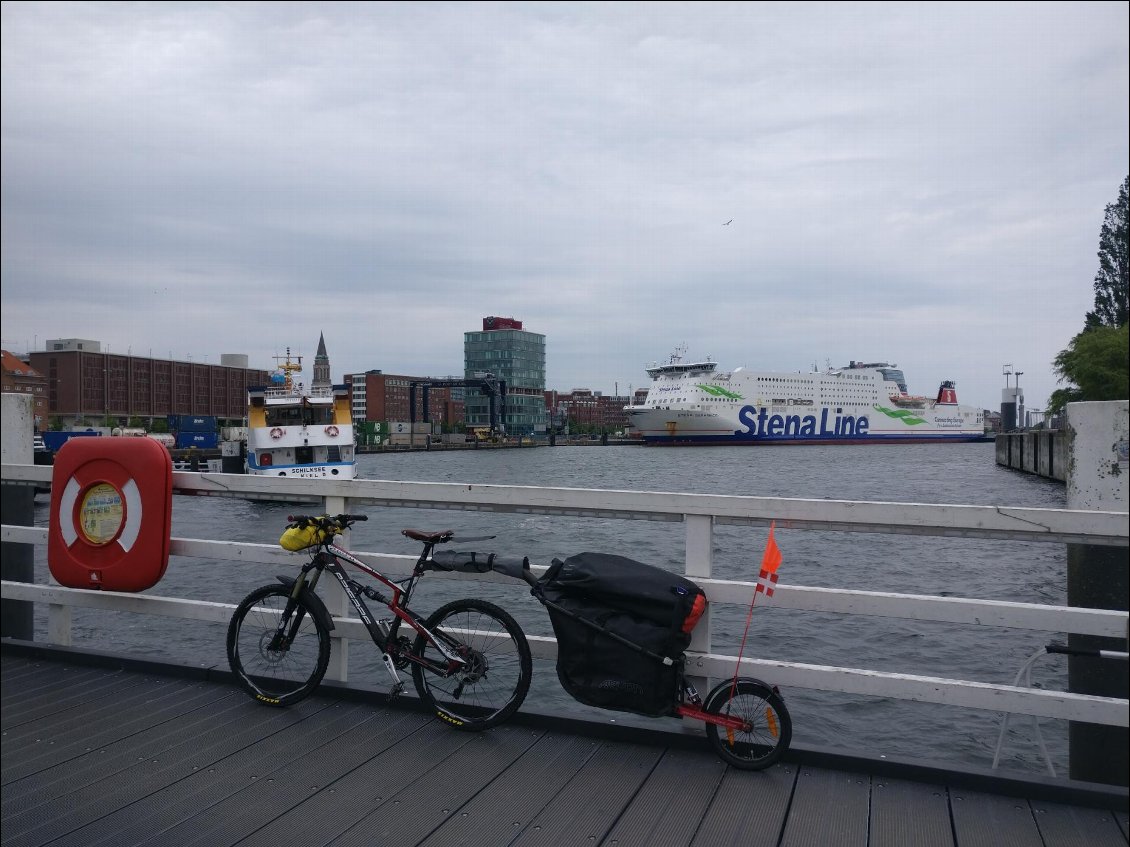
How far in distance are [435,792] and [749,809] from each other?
1.13 meters

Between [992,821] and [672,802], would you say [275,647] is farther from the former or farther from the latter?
[992,821]

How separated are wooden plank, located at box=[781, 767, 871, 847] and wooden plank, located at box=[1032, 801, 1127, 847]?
0.55 meters

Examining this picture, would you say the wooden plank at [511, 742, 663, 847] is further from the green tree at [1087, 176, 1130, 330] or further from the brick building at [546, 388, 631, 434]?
the brick building at [546, 388, 631, 434]

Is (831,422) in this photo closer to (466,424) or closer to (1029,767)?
(466,424)

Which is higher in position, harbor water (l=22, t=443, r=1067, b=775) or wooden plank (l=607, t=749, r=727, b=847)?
wooden plank (l=607, t=749, r=727, b=847)

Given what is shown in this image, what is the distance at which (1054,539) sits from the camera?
3.00 m

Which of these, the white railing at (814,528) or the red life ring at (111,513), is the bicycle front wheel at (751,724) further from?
the red life ring at (111,513)

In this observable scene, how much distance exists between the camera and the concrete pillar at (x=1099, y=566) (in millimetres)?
2967

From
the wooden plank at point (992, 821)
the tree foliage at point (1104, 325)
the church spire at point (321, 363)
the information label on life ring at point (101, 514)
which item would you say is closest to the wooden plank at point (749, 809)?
the wooden plank at point (992, 821)

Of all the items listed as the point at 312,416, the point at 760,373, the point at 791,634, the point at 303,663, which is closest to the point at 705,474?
the point at 312,416

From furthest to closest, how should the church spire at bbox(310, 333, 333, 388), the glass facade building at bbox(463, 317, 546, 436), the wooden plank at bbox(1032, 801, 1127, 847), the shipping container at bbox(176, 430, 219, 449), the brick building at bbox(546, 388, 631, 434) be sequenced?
the brick building at bbox(546, 388, 631, 434) → the church spire at bbox(310, 333, 333, 388) → the glass facade building at bbox(463, 317, 546, 436) → the shipping container at bbox(176, 430, 219, 449) → the wooden plank at bbox(1032, 801, 1127, 847)

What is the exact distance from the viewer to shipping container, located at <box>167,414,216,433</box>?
6384 centimetres

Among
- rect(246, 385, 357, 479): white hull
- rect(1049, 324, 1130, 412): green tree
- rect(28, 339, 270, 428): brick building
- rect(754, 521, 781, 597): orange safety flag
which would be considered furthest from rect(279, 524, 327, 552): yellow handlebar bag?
rect(28, 339, 270, 428): brick building

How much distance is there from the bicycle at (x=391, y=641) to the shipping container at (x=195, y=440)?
61.6 m
